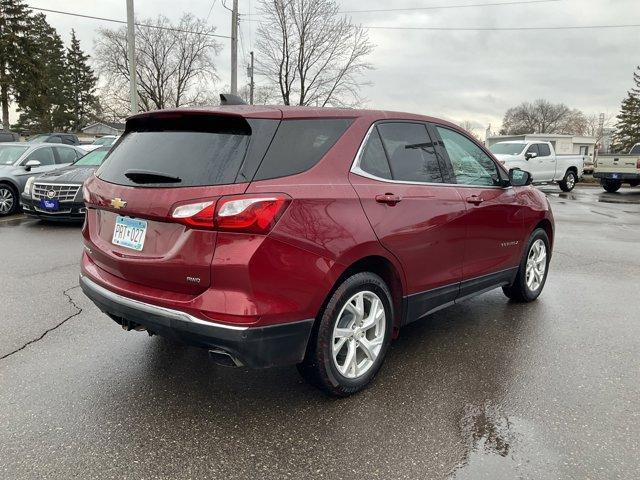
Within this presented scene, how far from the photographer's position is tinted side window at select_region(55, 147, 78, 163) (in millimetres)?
11750

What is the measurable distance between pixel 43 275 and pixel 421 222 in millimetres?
4601

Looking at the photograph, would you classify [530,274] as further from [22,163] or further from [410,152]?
[22,163]

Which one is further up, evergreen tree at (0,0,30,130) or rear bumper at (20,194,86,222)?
evergreen tree at (0,0,30,130)

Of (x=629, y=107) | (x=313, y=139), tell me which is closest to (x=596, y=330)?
(x=313, y=139)

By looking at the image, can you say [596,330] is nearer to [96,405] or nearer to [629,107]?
[96,405]

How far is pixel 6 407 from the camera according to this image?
2.91 meters

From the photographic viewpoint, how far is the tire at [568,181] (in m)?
20.3

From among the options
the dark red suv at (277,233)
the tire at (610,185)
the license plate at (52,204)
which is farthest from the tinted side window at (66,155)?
the tire at (610,185)

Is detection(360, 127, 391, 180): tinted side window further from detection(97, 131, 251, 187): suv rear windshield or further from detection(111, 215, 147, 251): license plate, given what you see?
detection(111, 215, 147, 251): license plate

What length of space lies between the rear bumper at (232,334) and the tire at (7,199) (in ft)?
30.3

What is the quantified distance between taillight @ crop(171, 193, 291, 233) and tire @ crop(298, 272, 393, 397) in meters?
0.68

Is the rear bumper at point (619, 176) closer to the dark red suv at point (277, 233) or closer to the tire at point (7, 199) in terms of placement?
the dark red suv at point (277, 233)

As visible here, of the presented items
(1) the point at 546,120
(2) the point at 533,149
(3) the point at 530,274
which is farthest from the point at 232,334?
(1) the point at 546,120

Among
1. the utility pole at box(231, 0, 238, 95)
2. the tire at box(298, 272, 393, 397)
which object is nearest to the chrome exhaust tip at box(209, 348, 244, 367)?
the tire at box(298, 272, 393, 397)
